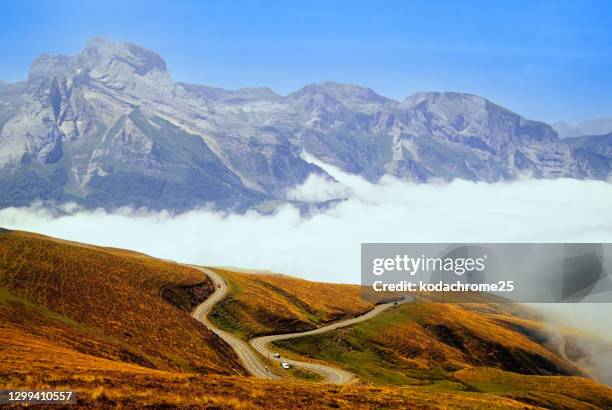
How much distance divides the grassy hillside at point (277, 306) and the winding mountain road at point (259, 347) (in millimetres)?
2457

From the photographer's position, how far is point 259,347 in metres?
120

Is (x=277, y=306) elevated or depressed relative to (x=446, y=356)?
elevated

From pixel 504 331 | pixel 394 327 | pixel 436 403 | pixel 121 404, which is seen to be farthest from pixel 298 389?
pixel 504 331

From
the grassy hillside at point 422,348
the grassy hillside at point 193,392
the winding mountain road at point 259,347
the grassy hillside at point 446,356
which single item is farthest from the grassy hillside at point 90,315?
the grassy hillside at point 422,348

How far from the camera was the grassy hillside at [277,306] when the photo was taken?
134375mm

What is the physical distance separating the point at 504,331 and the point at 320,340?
3643 inches

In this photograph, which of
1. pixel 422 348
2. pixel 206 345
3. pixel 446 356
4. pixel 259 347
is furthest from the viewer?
pixel 446 356

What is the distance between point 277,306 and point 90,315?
221 ft

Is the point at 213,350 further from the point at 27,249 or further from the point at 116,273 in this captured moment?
the point at 27,249

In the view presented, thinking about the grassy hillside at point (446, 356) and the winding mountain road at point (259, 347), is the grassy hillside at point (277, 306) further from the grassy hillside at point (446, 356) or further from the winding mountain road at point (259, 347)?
the grassy hillside at point (446, 356)

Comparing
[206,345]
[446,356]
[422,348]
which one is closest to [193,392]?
[206,345]

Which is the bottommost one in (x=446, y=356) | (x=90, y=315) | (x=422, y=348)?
(x=446, y=356)

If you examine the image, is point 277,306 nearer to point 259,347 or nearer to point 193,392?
point 259,347

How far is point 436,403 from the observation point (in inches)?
2046
